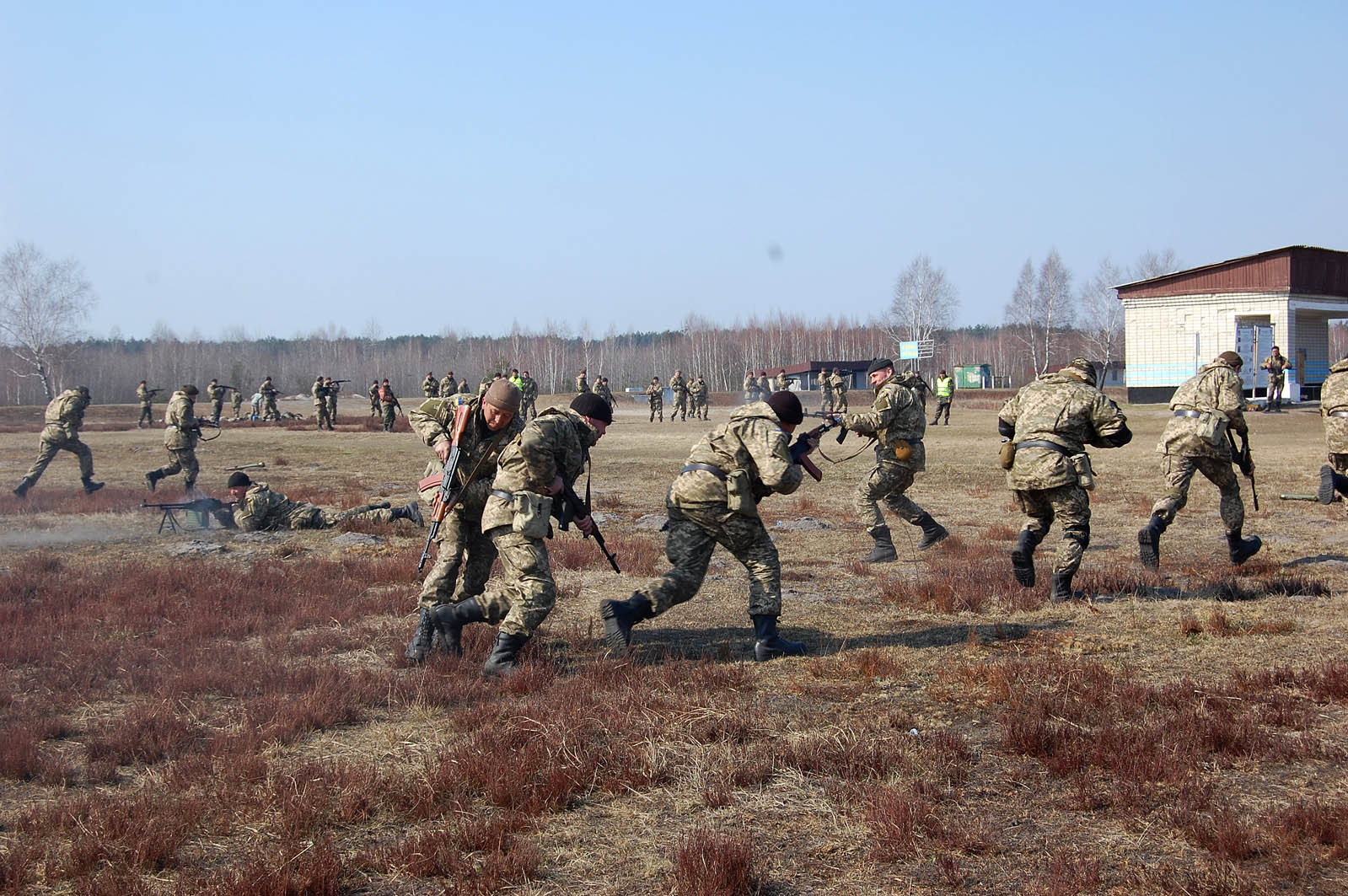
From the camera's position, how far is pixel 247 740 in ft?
15.9

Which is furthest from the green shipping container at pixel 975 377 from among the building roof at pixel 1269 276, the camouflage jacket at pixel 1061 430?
the camouflage jacket at pixel 1061 430

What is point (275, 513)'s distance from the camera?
12.3 metres

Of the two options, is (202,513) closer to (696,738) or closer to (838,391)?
(696,738)

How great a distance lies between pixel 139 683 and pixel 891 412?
7044mm

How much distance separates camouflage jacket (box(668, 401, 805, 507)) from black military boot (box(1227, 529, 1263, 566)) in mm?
4742

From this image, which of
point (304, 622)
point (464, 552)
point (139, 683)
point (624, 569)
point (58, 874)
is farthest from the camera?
point (624, 569)

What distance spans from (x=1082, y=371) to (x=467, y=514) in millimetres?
4670

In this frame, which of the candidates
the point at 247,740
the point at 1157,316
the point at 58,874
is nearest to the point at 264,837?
the point at 58,874

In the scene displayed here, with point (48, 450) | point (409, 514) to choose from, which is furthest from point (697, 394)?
point (409, 514)

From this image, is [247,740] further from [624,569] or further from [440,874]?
[624,569]

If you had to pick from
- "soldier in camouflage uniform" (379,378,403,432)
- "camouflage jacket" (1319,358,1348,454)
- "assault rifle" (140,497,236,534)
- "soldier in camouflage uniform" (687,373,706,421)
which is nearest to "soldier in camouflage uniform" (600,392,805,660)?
"camouflage jacket" (1319,358,1348,454)

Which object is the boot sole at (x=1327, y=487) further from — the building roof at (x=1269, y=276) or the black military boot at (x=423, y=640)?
the building roof at (x=1269, y=276)

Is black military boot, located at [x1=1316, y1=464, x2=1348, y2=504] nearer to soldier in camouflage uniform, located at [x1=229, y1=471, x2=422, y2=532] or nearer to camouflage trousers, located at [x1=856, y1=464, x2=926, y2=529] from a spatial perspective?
camouflage trousers, located at [x1=856, y1=464, x2=926, y2=529]

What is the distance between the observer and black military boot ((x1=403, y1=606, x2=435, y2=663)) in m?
6.38
